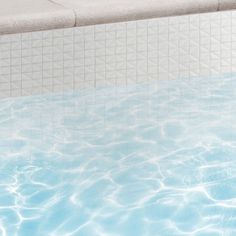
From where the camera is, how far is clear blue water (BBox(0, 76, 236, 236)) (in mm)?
4094

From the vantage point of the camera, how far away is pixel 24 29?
550 cm

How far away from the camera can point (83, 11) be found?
18.7 feet

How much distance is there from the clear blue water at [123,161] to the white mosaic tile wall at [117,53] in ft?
0.28

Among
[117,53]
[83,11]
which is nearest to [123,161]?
[117,53]

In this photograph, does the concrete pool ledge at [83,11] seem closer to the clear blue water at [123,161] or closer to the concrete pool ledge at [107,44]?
the concrete pool ledge at [107,44]

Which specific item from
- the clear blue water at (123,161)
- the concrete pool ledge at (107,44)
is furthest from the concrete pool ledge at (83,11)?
the clear blue water at (123,161)

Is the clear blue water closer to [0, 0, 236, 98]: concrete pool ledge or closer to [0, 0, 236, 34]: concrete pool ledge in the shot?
[0, 0, 236, 98]: concrete pool ledge

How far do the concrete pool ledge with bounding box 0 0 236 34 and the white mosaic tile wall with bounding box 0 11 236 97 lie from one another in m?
0.10

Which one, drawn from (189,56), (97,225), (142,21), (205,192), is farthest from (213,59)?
(97,225)

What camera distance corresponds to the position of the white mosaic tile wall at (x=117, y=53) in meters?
5.45

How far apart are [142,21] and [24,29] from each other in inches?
28.9

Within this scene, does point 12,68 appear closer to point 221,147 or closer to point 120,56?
point 120,56

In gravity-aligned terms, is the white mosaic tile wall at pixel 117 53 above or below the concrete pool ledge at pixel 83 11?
below

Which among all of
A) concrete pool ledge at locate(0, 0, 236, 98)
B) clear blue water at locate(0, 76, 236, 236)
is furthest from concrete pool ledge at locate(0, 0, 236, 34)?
clear blue water at locate(0, 76, 236, 236)
